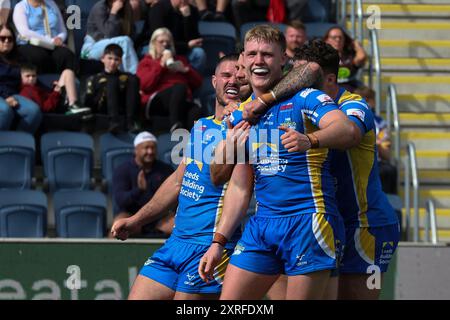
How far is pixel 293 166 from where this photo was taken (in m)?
6.73

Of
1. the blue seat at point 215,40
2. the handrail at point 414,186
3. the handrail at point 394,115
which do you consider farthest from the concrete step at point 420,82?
the handrail at point 414,186

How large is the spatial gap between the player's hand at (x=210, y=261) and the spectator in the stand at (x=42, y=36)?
237 inches

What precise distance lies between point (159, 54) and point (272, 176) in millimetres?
6049

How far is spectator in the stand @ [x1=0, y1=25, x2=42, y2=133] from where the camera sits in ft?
39.3

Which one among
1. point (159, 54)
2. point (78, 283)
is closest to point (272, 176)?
point (78, 283)

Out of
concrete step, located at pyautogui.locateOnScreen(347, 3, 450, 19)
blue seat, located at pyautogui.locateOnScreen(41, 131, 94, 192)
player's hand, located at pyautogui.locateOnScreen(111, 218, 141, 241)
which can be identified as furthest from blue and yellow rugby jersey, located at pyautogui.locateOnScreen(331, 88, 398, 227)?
concrete step, located at pyautogui.locateOnScreen(347, 3, 450, 19)

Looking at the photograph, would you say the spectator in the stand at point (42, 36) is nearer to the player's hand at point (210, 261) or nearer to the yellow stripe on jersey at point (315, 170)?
the player's hand at point (210, 261)

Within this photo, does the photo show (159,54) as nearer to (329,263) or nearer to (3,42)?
(3,42)

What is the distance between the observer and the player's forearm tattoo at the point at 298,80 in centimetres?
677

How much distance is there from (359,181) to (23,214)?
493cm

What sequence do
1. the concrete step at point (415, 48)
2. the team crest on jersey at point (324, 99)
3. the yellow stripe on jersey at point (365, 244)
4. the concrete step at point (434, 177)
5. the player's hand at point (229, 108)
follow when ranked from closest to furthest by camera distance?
the team crest on jersey at point (324, 99) < the player's hand at point (229, 108) < the yellow stripe on jersey at point (365, 244) < the concrete step at point (434, 177) < the concrete step at point (415, 48)

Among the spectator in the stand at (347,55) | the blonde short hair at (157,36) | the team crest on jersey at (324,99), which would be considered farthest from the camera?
the spectator in the stand at (347,55)

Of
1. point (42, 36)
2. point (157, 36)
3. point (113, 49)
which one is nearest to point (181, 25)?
point (157, 36)

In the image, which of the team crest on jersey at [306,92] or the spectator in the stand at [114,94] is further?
the spectator in the stand at [114,94]
